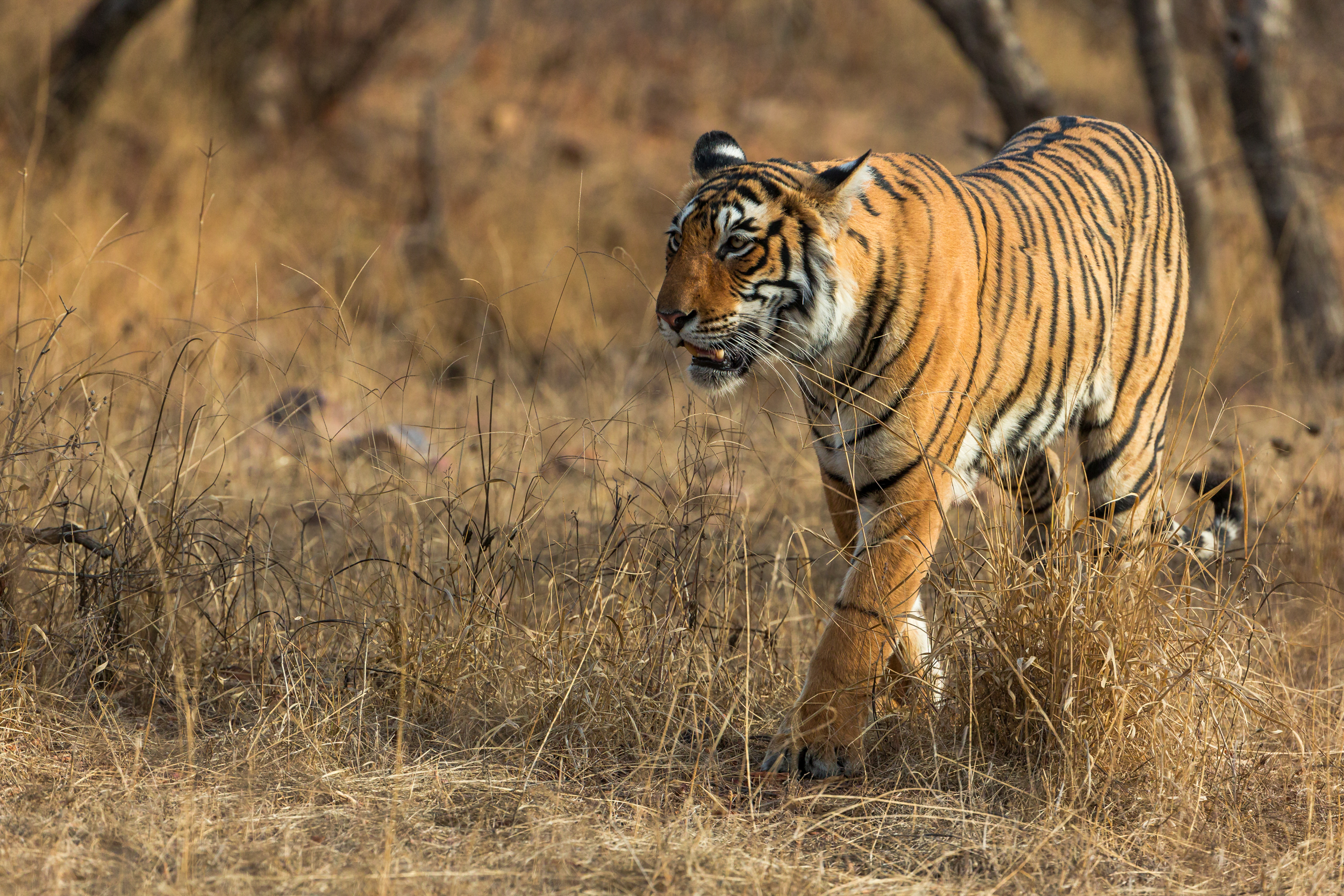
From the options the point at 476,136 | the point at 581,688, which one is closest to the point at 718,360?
the point at 581,688

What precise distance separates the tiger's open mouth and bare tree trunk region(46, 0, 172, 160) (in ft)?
19.1

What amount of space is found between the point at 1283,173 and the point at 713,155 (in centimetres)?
430

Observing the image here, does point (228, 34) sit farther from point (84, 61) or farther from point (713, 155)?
point (713, 155)

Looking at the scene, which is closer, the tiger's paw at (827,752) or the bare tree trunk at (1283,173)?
the tiger's paw at (827,752)

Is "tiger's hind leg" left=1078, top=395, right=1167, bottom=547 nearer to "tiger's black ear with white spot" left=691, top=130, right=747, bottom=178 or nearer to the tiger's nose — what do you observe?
"tiger's black ear with white spot" left=691, top=130, right=747, bottom=178

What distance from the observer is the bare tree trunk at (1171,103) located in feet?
20.7

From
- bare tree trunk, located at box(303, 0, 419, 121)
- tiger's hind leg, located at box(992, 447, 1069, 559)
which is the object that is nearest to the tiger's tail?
tiger's hind leg, located at box(992, 447, 1069, 559)

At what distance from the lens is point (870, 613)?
2701mm

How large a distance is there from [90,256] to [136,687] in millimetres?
1080

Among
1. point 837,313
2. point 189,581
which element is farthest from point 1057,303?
point 189,581

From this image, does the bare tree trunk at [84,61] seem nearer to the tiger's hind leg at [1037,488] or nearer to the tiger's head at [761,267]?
the tiger's head at [761,267]

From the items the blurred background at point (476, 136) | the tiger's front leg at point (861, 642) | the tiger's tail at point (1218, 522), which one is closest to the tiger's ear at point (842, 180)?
the tiger's front leg at point (861, 642)

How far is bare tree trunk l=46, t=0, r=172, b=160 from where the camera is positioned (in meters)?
7.27

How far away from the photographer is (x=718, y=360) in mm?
2777
